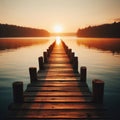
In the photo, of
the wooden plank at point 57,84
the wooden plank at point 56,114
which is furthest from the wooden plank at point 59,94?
the wooden plank at point 56,114

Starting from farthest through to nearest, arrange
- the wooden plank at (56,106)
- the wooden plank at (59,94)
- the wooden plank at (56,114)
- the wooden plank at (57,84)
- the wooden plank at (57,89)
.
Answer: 1. the wooden plank at (57,84)
2. the wooden plank at (57,89)
3. the wooden plank at (59,94)
4. the wooden plank at (56,106)
5. the wooden plank at (56,114)

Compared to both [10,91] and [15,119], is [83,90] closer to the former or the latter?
[15,119]

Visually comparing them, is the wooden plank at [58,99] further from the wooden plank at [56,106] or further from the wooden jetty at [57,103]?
the wooden plank at [56,106]

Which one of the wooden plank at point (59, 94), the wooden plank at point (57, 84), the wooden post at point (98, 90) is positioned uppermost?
the wooden post at point (98, 90)

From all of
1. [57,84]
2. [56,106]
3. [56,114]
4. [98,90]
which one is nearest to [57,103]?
[56,106]

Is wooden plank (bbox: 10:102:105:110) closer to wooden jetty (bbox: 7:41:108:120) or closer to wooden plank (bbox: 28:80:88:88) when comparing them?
wooden jetty (bbox: 7:41:108:120)

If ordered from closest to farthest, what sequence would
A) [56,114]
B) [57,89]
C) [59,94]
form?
[56,114] → [59,94] → [57,89]

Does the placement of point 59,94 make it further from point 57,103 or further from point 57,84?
point 57,84

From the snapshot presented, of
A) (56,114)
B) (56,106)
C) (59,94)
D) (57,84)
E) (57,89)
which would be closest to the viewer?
(56,114)

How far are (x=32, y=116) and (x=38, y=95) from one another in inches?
70.2

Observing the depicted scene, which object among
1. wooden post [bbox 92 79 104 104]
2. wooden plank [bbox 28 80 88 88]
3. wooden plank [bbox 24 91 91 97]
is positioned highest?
wooden post [bbox 92 79 104 104]

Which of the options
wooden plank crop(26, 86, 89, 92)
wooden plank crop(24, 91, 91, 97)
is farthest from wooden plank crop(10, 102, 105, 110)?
wooden plank crop(26, 86, 89, 92)

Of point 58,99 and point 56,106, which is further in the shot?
point 58,99

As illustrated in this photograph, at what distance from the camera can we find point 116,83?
52.4 feet
